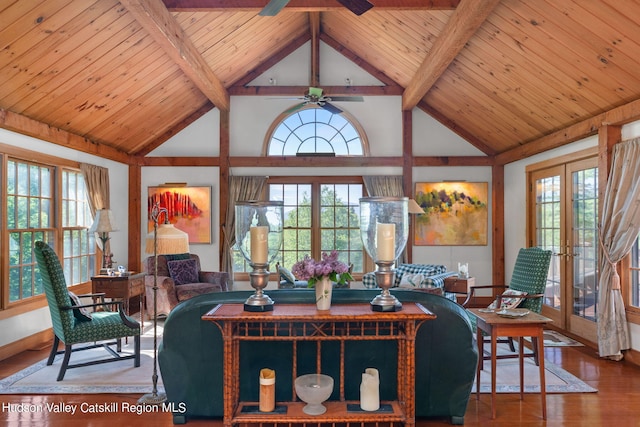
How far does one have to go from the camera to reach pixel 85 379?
404cm

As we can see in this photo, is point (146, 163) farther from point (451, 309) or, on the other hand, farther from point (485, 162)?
point (451, 309)

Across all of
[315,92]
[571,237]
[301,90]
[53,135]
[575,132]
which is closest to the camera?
[575,132]

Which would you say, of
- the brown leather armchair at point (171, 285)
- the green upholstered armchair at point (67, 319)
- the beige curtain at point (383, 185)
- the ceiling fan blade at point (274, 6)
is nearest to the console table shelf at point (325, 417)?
the green upholstered armchair at point (67, 319)

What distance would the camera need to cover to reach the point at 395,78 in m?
7.62

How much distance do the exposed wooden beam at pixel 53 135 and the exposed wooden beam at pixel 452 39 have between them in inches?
170

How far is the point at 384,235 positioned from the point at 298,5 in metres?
2.87

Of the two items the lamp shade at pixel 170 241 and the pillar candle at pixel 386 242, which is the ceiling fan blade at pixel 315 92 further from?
the pillar candle at pixel 386 242

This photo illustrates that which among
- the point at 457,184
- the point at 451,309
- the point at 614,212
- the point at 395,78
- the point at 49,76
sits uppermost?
the point at 395,78

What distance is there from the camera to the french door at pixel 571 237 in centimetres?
529

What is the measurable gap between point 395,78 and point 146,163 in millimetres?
4207

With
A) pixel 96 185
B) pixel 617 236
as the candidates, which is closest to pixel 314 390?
pixel 617 236

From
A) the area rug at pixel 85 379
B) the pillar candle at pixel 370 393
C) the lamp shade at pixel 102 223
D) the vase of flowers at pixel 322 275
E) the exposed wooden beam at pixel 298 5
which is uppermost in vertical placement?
the exposed wooden beam at pixel 298 5

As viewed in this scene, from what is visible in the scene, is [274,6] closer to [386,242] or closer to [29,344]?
[386,242]

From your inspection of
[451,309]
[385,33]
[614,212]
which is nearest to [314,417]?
[451,309]
